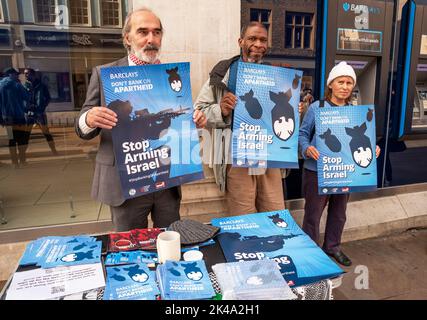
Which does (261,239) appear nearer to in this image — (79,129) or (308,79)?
(79,129)

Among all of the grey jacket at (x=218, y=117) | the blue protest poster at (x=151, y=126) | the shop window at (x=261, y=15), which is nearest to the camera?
the blue protest poster at (x=151, y=126)

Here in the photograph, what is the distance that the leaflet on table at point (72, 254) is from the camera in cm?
127

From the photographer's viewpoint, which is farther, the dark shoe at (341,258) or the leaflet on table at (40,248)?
the dark shoe at (341,258)

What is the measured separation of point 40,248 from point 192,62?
2167 millimetres

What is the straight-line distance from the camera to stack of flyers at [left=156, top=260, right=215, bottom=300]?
1075 millimetres

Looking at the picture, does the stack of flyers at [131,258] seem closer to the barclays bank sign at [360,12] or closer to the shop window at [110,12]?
the shop window at [110,12]

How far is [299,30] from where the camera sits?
3.39m

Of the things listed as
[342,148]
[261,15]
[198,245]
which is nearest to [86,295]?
[198,245]

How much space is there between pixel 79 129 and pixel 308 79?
2.53 metres

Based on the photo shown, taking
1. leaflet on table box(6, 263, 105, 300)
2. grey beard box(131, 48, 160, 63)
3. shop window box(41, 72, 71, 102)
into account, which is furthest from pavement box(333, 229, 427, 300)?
shop window box(41, 72, 71, 102)

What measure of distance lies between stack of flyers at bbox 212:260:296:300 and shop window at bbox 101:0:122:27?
261cm

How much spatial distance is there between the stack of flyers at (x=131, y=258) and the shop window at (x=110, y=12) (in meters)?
2.40

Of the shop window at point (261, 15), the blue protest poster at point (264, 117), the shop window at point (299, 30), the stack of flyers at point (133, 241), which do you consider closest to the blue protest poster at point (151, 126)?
the stack of flyers at point (133, 241)

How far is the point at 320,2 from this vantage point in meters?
3.37
